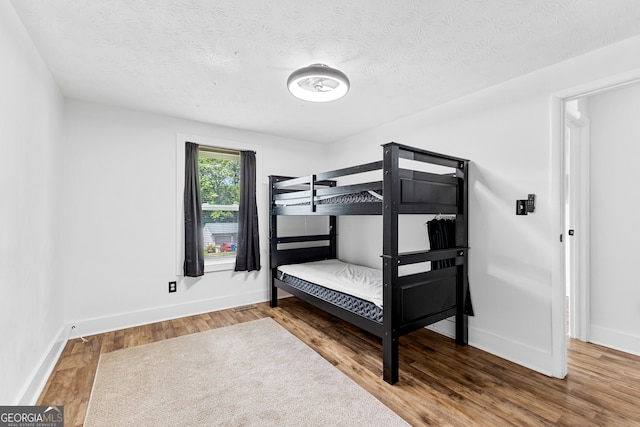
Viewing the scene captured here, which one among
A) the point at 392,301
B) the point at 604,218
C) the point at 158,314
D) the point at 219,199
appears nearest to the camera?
the point at 392,301

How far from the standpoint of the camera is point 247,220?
3711 mm

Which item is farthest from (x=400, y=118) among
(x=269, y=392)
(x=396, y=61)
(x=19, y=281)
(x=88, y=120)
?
(x=19, y=281)

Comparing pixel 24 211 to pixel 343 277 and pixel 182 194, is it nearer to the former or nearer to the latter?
pixel 182 194

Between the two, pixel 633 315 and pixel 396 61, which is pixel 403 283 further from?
pixel 633 315

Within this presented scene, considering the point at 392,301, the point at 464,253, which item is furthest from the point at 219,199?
the point at 464,253

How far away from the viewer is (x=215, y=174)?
3699 mm

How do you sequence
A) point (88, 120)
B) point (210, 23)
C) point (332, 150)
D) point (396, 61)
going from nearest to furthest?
point (210, 23), point (396, 61), point (88, 120), point (332, 150)

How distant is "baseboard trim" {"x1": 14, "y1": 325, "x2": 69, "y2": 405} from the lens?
1.77 meters

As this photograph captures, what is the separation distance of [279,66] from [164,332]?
8.87 feet

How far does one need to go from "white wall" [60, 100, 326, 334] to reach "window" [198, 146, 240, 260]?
0.87ft

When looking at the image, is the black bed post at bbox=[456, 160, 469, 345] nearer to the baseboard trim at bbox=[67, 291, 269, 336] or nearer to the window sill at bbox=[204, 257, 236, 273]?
the baseboard trim at bbox=[67, 291, 269, 336]

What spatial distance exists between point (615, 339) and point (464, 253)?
1457 millimetres

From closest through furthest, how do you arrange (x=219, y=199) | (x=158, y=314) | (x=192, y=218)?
(x=158, y=314) < (x=192, y=218) < (x=219, y=199)

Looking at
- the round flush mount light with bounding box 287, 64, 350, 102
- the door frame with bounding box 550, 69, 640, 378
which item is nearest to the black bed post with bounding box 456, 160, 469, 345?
the door frame with bounding box 550, 69, 640, 378
